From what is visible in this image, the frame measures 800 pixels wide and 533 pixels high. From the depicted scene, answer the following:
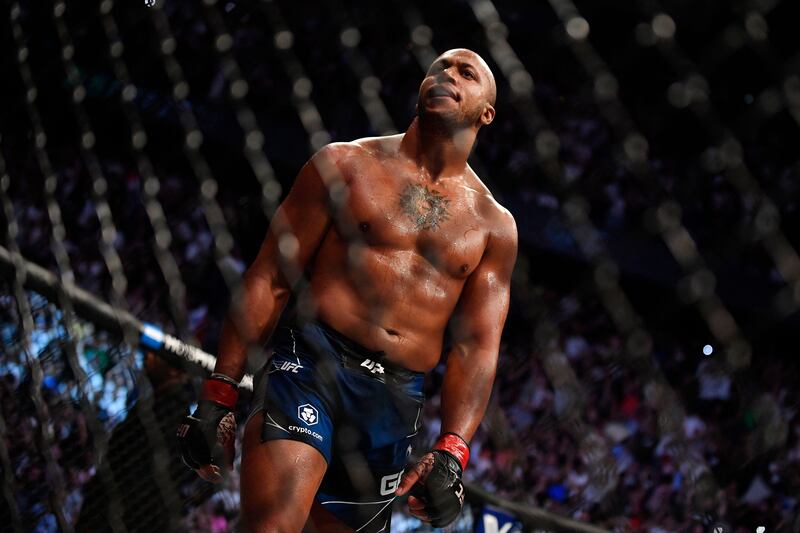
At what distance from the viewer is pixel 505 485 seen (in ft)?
12.6

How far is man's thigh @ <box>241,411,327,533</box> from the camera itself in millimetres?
1357

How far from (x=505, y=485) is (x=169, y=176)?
303 centimetres

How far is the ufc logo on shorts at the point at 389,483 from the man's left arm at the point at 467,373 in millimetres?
27

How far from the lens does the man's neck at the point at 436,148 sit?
5.24 ft

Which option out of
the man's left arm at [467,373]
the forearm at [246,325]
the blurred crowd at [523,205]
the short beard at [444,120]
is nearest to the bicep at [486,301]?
the man's left arm at [467,373]

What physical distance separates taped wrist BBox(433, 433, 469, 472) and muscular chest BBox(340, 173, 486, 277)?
297 mm

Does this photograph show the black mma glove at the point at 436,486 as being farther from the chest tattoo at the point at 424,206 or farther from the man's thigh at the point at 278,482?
the chest tattoo at the point at 424,206

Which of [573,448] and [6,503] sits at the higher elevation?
[6,503]

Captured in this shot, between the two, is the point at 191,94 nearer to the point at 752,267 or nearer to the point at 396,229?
the point at 752,267

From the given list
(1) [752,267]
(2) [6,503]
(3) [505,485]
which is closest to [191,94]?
(3) [505,485]

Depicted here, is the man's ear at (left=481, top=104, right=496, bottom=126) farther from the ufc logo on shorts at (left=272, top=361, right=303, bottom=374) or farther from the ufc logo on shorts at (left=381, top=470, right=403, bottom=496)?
the ufc logo on shorts at (left=381, top=470, right=403, bottom=496)

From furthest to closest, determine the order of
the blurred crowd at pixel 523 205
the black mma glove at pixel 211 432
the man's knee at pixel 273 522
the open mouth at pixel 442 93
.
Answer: the blurred crowd at pixel 523 205, the open mouth at pixel 442 93, the black mma glove at pixel 211 432, the man's knee at pixel 273 522

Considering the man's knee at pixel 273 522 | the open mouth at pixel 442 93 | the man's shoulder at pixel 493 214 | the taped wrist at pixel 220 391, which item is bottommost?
the man's knee at pixel 273 522

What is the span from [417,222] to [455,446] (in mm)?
408
